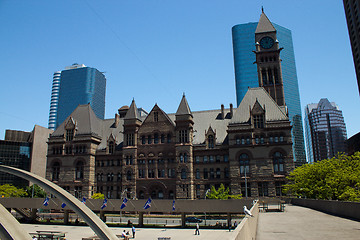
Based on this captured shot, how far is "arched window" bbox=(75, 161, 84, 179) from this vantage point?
70.9 m

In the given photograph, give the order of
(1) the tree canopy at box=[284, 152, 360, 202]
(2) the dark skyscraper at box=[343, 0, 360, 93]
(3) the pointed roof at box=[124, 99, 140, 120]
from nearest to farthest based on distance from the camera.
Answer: (1) the tree canopy at box=[284, 152, 360, 202], (3) the pointed roof at box=[124, 99, 140, 120], (2) the dark skyscraper at box=[343, 0, 360, 93]

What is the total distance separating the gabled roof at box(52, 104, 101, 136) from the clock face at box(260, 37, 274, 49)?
155 feet

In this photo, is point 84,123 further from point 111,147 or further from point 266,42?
point 266,42

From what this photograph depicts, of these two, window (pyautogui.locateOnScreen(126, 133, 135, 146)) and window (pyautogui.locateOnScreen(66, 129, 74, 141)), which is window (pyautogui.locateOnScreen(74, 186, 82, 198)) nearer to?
window (pyautogui.locateOnScreen(66, 129, 74, 141))

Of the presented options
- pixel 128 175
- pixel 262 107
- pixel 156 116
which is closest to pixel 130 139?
pixel 156 116

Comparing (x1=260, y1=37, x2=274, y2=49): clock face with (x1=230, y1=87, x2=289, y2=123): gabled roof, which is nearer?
(x1=230, y1=87, x2=289, y2=123): gabled roof

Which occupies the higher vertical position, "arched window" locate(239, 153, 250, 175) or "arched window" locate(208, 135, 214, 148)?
"arched window" locate(208, 135, 214, 148)

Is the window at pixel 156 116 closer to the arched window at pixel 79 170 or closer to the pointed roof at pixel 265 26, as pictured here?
the arched window at pixel 79 170

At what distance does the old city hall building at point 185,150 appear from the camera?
60.3 metres

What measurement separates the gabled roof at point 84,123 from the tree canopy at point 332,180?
156 ft

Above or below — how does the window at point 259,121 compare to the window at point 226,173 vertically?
above

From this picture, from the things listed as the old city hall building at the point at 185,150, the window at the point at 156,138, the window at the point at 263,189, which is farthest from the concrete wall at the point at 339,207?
the window at the point at 156,138

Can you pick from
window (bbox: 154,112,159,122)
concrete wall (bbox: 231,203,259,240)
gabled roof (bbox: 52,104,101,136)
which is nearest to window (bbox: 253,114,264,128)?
window (bbox: 154,112,159,122)

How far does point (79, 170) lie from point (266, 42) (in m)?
56.3
